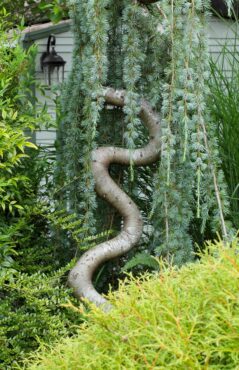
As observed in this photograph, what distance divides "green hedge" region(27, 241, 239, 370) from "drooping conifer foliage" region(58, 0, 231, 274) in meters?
1.70

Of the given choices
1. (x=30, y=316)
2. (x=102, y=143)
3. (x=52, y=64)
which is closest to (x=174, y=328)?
(x=30, y=316)

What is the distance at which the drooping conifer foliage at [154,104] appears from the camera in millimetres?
3557

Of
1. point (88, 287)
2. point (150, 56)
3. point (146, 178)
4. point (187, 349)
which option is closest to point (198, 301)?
point (187, 349)

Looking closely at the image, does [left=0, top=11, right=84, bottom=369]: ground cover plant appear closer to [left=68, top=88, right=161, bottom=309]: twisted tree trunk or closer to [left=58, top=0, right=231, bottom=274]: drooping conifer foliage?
[left=68, top=88, right=161, bottom=309]: twisted tree trunk

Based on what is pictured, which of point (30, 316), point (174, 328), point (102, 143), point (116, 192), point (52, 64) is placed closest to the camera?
point (174, 328)

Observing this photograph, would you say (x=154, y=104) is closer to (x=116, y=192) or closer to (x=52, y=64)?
(x=116, y=192)

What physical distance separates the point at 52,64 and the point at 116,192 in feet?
16.6

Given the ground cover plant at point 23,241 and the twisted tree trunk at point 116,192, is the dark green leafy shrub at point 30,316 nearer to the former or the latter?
the ground cover plant at point 23,241

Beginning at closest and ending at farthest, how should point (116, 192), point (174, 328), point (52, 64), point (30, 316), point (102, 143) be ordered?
point (174, 328)
point (30, 316)
point (116, 192)
point (102, 143)
point (52, 64)

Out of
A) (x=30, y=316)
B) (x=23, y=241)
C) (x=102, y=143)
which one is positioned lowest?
(x=30, y=316)

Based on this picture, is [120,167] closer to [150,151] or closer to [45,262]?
[150,151]

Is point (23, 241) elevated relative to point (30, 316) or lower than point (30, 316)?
elevated

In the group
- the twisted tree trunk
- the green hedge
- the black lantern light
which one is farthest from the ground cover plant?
the black lantern light

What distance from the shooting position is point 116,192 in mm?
3893
